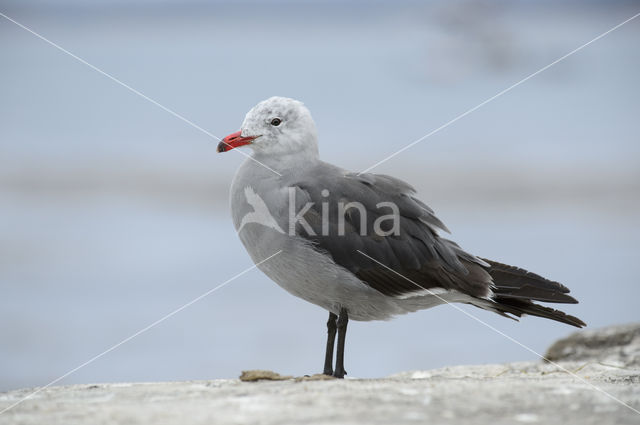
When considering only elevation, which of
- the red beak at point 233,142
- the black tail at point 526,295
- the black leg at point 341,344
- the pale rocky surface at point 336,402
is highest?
the red beak at point 233,142

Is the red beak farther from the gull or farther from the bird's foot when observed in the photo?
the bird's foot

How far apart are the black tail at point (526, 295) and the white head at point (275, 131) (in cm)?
141

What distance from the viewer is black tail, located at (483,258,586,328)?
15.1 feet

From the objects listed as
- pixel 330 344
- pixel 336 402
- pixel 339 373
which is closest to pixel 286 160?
pixel 330 344

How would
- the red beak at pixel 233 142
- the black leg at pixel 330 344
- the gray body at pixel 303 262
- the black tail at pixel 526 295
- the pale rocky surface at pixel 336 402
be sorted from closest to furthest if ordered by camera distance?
1. the pale rocky surface at pixel 336 402
2. the gray body at pixel 303 262
3. the black leg at pixel 330 344
4. the black tail at pixel 526 295
5. the red beak at pixel 233 142

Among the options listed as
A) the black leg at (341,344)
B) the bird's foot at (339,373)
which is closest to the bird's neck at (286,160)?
the black leg at (341,344)

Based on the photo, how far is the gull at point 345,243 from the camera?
4.36 m

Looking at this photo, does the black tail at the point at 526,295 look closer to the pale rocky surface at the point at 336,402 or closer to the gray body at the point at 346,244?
the gray body at the point at 346,244

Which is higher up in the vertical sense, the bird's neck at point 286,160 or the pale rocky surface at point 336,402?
the bird's neck at point 286,160

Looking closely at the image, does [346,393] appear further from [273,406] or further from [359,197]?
[359,197]

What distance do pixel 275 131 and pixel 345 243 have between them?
895 millimetres

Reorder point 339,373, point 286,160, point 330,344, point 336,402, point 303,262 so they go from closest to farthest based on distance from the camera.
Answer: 1. point 336,402
2. point 303,262
3. point 339,373
4. point 330,344
5. point 286,160

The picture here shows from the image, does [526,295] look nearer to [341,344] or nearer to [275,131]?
[341,344]

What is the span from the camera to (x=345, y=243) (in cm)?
441
